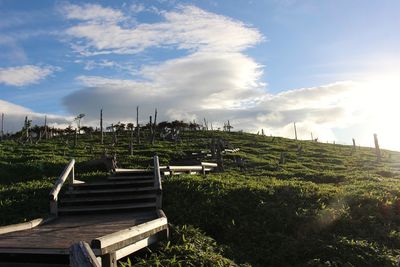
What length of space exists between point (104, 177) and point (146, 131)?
205 feet

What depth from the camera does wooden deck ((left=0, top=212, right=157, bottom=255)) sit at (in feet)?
22.3

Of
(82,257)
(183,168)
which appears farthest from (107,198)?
(82,257)

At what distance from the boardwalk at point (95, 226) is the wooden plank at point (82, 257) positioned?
1708 millimetres

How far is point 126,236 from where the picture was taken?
22.9 ft

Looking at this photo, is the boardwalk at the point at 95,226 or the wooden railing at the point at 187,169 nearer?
the boardwalk at the point at 95,226

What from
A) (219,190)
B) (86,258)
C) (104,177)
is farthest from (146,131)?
(86,258)

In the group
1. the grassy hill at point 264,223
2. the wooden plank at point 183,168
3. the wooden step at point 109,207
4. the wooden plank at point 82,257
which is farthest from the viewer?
the wooden plank at point 183,168

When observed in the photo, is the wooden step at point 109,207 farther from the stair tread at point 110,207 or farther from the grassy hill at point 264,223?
the grassy hill at point 264,223

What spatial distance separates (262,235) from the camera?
9.65 metres

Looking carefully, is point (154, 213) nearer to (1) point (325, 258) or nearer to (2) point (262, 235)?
(2) point (262, 235)

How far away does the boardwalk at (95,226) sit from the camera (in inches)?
265

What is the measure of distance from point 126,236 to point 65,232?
6.52 ft

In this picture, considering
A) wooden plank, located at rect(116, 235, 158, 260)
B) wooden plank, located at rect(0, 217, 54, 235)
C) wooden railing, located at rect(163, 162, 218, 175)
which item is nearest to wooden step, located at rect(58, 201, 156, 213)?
wooden plank, located at rect(0, 217, 54, 235)

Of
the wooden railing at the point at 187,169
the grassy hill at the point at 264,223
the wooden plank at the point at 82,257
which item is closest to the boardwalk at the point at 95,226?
the grassy hill at the point at 264,223
